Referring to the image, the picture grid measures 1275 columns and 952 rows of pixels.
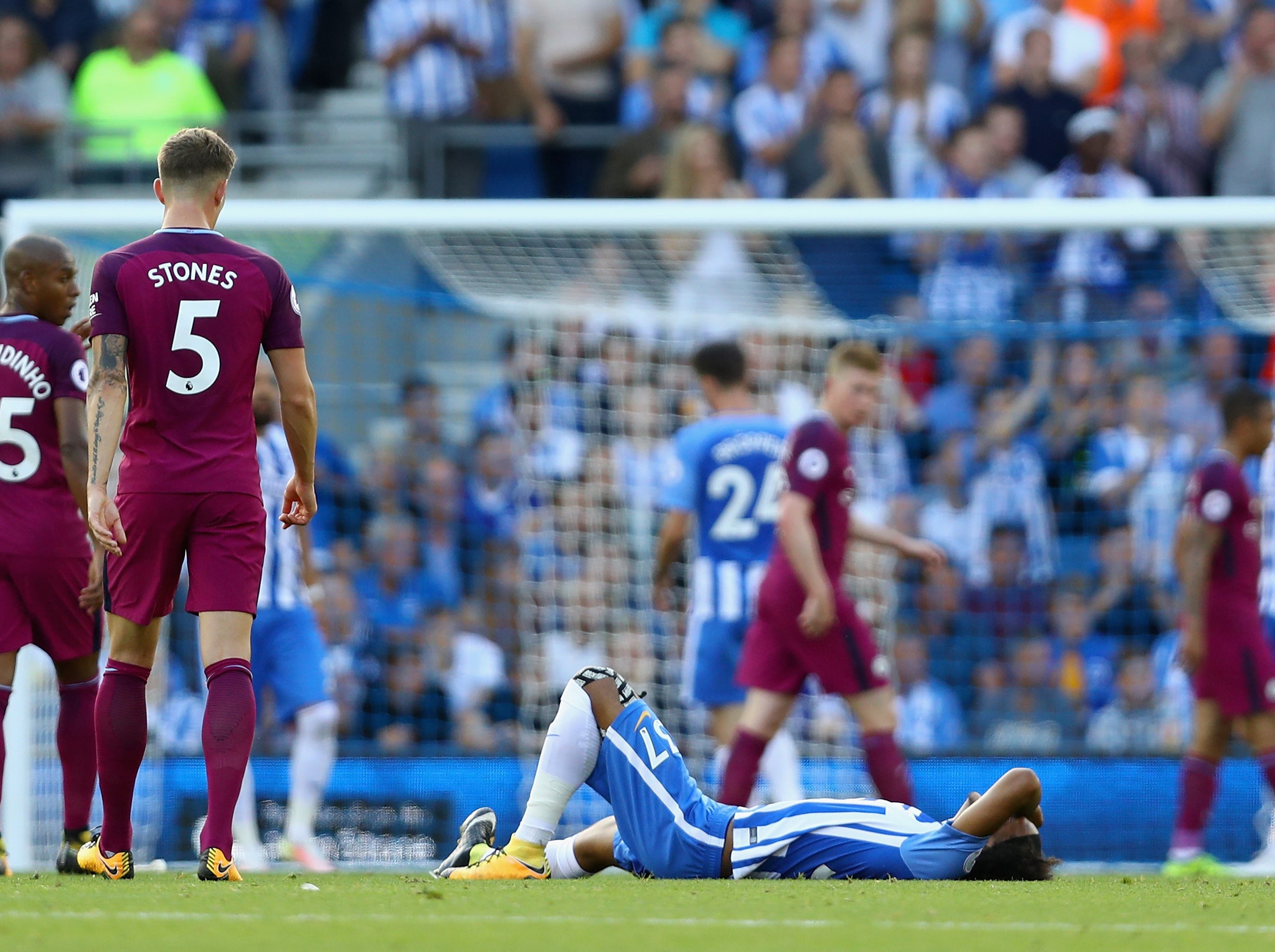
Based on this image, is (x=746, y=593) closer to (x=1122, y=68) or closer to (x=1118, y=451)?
(x=1118, y=451)

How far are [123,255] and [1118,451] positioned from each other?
7.25 m

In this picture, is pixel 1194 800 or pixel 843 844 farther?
pixel 1194 800

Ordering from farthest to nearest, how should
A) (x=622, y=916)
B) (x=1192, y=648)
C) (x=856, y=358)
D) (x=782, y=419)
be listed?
(x=782, y=419), (x=1192, y=648), (x=856, y=358), (x=622, y=916)

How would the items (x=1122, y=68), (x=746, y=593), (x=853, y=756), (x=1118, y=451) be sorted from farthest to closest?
(x=1122, y=68) → (x=1118, y=451) → (x=853, y=756) → (x=746, y=593)

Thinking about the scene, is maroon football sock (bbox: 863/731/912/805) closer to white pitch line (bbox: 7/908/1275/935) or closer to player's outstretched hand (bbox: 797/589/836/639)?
player's outstretched hand (bbox: 797/589/836/639)

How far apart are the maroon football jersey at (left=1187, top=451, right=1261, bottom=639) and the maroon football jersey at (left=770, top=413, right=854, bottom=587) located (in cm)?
165

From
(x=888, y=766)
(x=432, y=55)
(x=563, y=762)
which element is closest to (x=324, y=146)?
(x=432, y=55)

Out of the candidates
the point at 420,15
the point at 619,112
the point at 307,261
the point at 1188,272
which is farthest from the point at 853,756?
the point at 420,15

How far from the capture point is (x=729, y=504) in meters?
8.16

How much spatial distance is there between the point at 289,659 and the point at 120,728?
296cm

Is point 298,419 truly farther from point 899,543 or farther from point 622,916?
point 899,543

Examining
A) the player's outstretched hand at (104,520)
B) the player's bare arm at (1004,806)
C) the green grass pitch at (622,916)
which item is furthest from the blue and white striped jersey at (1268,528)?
the player's outstretched hand at (104,520)

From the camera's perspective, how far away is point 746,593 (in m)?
8.16

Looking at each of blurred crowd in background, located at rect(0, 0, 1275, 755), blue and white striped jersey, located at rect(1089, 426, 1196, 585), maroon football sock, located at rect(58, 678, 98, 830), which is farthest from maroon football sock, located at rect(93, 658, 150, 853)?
blue and white striped jersey, located at rect(1089, 426, 1196, 585)
